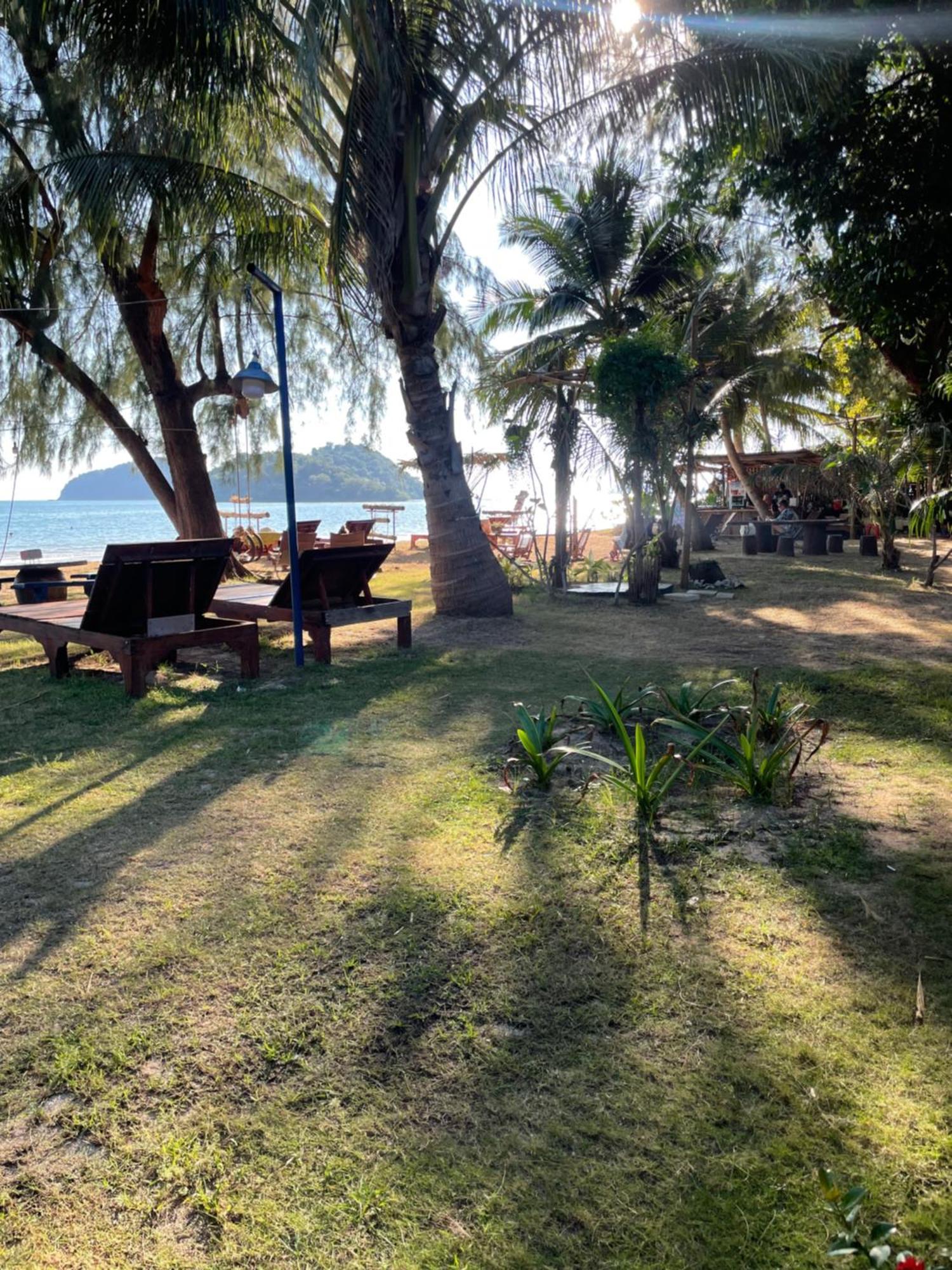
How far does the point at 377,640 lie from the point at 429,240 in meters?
4.27

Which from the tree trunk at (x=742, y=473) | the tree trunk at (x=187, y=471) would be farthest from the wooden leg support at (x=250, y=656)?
the tree trunk at (x=742, y=473)

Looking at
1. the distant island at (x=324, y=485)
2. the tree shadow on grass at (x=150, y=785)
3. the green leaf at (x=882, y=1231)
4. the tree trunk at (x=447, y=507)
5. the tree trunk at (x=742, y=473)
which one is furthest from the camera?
the distant island at (x=324, y=485)

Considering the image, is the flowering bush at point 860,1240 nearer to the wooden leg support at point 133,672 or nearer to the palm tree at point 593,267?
the wooden leg support at point 133,672

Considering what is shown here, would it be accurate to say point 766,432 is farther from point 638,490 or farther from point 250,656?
point 250,656

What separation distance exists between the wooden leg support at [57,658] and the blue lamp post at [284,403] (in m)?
1.82

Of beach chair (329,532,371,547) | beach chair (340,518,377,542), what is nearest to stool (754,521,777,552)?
beach chair (340,518,377,542)

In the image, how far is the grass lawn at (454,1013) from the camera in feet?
6.00

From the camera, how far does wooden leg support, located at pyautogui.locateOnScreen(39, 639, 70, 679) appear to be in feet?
24.0

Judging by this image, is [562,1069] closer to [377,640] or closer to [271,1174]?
[271,1174]

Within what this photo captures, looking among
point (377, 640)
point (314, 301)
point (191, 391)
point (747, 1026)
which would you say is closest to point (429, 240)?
point (377, 640)

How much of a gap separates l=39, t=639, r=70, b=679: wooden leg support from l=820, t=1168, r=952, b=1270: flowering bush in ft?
22.7

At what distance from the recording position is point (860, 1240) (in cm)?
165

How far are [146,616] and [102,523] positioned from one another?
9586 cm

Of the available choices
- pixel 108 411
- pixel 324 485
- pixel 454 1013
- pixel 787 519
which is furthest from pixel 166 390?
pixel 324 485
